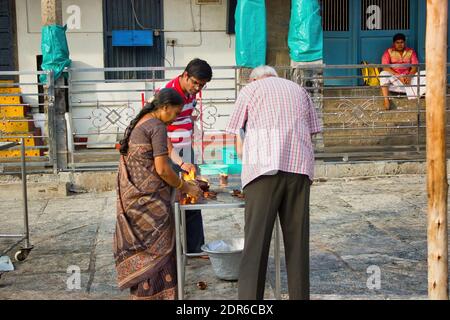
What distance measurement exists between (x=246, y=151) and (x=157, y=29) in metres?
8.53

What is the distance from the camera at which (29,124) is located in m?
11.9

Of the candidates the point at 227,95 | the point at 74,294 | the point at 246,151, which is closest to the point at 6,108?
the point at 227,95

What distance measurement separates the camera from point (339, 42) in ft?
42.9

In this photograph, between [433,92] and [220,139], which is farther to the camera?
[220,139]

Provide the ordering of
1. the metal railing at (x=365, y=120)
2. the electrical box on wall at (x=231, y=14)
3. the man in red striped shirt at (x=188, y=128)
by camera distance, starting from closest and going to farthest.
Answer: the man in red striped shirt at (x=188, y=128) → the metal railing at (x=365, y=120) → the electrical box on wall at (x=231, y=14)

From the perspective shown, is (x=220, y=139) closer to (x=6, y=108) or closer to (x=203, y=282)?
(x=6, y=108)

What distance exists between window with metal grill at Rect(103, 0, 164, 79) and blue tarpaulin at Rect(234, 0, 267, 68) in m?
2.66

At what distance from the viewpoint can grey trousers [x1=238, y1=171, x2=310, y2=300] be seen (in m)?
4.75

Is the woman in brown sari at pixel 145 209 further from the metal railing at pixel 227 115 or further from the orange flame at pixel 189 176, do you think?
the metal railing at pixel 227 115

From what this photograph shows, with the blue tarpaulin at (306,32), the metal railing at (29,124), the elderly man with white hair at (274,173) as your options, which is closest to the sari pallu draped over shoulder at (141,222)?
the elderly man with white hair at (274,173)

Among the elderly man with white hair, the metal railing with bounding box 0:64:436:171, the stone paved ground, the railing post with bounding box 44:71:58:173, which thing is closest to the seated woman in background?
the metal railing with bounding box 0:64:436:171

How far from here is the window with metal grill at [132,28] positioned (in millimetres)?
12883

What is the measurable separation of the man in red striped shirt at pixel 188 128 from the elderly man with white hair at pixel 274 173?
914 mm

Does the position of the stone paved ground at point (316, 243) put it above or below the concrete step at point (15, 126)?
below
